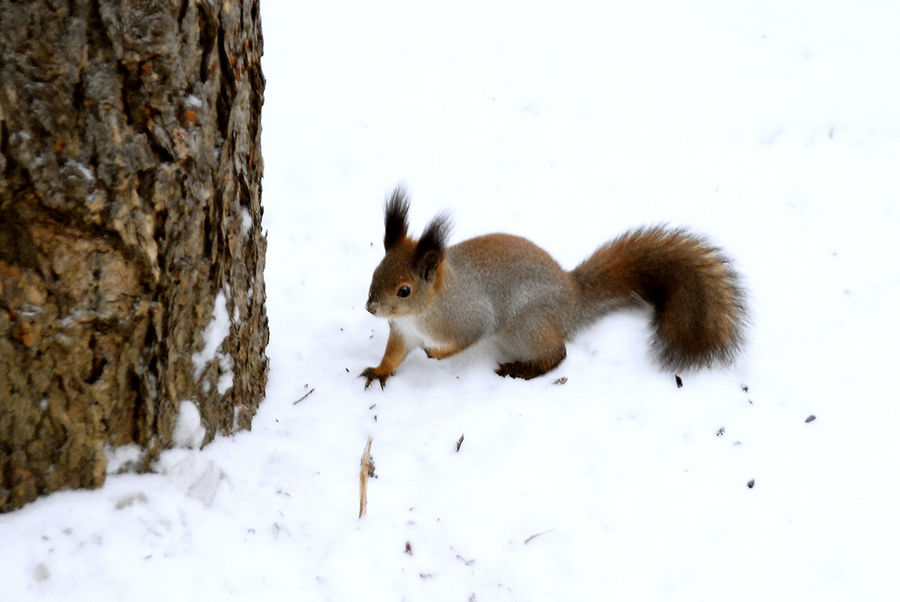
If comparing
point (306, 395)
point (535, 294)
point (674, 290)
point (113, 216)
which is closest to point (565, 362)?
point (535, 294)

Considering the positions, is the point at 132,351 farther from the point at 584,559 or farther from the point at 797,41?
the point at 797,41

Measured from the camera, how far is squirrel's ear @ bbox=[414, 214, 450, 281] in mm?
2467

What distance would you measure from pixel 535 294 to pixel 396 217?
52cm

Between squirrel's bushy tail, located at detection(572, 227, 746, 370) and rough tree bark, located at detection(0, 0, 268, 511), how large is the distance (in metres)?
1.30

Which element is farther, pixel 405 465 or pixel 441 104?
pixel 441 104

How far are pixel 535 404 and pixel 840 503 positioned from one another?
79 cm

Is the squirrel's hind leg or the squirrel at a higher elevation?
the squirrel

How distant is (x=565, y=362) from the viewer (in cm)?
265

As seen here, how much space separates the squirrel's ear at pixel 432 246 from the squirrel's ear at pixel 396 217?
9 centimetres

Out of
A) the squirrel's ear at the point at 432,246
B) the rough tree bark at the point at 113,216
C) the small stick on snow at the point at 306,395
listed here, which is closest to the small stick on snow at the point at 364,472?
the small stick on snow at the point at 306,395

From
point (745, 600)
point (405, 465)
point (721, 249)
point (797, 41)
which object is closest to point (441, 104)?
point (721, 249)

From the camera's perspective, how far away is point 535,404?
237cm

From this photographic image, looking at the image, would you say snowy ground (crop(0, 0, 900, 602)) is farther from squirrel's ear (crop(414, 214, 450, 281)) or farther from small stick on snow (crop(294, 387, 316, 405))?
squirrel's ear (crop(414, 214, 450, 281))

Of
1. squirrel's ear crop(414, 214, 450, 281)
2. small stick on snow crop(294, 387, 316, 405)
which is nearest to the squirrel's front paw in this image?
small stick on snow crop(294, 387, 316, 405)
